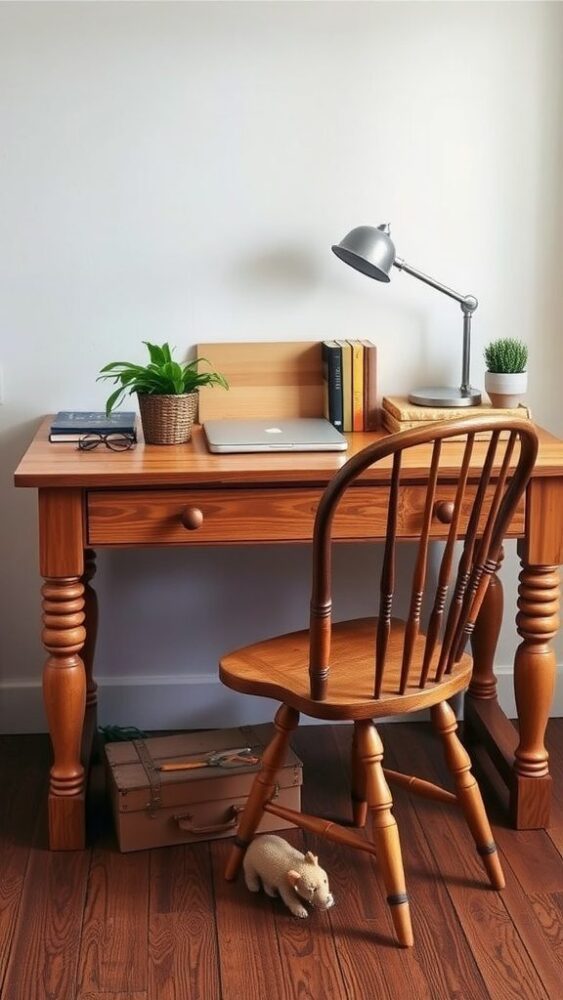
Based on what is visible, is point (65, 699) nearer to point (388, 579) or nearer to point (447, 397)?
point (388, 579)

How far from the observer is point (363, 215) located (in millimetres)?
2803

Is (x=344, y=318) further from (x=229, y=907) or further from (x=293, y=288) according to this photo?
(x=229, y=907)

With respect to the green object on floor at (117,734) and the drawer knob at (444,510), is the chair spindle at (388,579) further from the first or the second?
the green object on floor at (117,734)

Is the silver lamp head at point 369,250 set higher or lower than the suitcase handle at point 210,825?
higher

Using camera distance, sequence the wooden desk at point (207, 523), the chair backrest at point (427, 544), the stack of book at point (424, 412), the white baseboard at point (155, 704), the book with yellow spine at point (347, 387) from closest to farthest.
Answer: the chair backrest at point (427, 544), the wooden desk at point (207, 523), the stack of book at point (424, 412), the book with yellow spine at point (347, 387), the white baseboard at point (155, 704)

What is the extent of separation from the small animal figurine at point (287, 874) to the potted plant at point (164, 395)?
834mm

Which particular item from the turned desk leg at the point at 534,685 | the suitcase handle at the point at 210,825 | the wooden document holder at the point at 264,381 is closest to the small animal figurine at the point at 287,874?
the suitcase handle at the point at 210,825

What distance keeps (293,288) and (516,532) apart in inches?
31.8

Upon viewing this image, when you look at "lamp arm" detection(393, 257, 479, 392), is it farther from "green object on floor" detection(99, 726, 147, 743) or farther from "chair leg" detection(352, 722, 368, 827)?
"green object on floor" detection(99, 726, 147, 743)

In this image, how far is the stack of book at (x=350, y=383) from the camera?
2734mm


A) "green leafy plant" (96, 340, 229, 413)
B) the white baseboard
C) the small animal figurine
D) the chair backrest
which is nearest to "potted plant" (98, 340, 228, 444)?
"green leafy plant" (96, 340, 229, 413)

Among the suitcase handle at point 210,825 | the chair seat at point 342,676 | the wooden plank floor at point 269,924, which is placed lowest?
the wooden plank floor at point 269,924

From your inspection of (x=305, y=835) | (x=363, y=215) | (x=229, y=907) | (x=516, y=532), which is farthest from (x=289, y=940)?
(x=363, y=215)

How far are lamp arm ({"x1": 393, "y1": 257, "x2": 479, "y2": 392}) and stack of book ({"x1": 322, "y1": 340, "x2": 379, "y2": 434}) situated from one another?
0.62 feet
